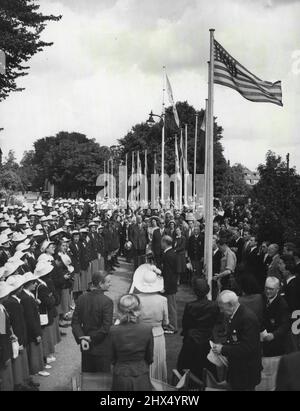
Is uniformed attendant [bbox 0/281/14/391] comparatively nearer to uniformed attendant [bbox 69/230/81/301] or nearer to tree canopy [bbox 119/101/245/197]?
uniformed attendant [bbox 69/230/81/301]

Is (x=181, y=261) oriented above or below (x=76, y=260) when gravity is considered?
below

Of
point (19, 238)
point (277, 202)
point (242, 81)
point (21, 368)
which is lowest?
point (21, 368)

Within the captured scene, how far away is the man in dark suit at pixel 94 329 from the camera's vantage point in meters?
7.08

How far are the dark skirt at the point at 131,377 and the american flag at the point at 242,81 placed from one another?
704 centimetres

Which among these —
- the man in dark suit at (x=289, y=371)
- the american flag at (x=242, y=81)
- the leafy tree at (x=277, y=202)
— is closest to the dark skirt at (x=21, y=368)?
the man in dark suit at (x=289, y=371)

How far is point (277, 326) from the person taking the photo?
7.09 metres

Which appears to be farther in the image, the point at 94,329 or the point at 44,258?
the point at 44,258

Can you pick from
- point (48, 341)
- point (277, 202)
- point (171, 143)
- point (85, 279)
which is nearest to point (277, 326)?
point (48, 341)

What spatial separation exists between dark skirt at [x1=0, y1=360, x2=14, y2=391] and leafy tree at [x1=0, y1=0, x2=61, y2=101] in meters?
14.3

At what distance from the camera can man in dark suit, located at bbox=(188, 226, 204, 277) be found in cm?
1573

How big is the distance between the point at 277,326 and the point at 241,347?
1.24 metres

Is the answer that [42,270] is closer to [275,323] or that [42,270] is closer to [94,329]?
[94,329]

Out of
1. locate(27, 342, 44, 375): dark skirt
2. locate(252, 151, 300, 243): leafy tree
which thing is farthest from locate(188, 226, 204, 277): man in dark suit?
locate(27, 342, 44, 375): dark skirt
